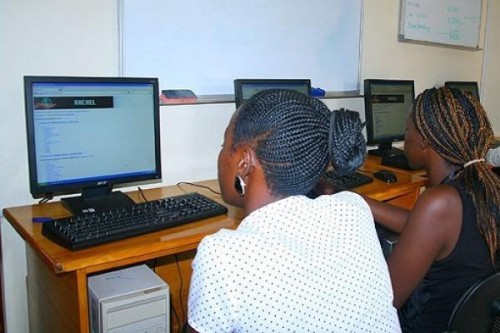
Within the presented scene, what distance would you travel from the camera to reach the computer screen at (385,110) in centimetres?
247

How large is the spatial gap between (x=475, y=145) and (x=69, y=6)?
1.41 m

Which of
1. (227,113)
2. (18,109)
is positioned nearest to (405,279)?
(227,113)

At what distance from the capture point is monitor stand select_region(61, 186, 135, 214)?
1526 millimetres

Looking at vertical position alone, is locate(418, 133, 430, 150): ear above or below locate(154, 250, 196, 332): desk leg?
above

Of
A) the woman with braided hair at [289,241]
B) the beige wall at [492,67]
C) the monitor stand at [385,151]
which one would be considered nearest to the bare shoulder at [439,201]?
the woman with braided hair at [289,241]

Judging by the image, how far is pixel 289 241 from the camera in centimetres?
77

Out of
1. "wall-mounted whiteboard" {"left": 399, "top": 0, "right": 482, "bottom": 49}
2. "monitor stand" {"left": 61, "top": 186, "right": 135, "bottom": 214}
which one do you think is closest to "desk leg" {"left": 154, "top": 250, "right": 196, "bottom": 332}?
"monitor stand" {"left": 61, "top": 186, "right": 135, "bottom": 214}

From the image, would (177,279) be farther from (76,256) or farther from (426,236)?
(426,236)

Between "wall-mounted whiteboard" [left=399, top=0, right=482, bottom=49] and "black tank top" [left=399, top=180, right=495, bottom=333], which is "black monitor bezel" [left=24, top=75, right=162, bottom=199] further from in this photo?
"wall-mounted whiteboard" [left=399, top=0, right=482, bottom=49]

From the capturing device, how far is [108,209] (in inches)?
58.4

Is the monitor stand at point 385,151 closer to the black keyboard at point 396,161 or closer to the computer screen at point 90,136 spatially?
the black keyboard at point 396,161

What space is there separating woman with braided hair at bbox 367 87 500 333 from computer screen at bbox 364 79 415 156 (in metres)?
1.04

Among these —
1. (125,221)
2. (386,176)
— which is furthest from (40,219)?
(386,176)

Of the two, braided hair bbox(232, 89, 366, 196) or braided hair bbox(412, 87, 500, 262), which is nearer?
braided hair bbox(232, 89, 366, 196)
